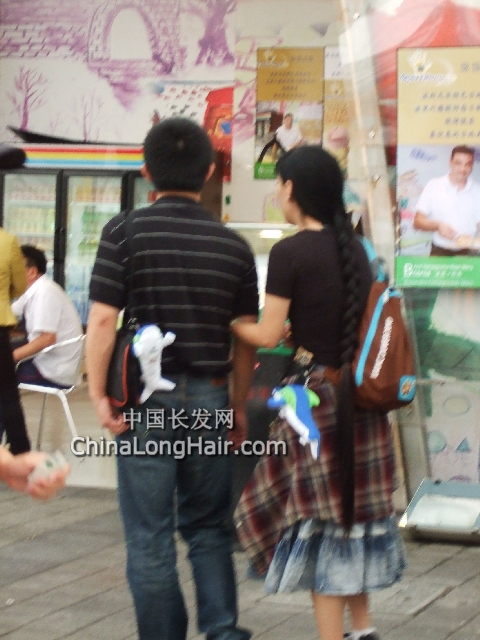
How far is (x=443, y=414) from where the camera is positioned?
4898 millimetres

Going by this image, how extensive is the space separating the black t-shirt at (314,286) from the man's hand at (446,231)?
6.24 feet

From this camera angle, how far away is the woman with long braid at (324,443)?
2.80 meters

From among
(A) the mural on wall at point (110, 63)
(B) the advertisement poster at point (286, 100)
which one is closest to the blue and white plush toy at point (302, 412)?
(B) the advertisement poster at point (286, 100)

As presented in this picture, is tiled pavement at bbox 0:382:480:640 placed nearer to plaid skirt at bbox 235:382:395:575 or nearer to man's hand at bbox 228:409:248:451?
plaid skirt at bbox 235:382:395:575

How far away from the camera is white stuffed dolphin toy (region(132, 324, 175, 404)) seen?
271 cm

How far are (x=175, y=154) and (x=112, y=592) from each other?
184cm

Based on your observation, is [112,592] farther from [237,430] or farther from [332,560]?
[332,560]

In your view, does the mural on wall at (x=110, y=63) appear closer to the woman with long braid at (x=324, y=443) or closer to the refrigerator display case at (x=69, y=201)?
the refrigerator display case at (x=69, y=201)

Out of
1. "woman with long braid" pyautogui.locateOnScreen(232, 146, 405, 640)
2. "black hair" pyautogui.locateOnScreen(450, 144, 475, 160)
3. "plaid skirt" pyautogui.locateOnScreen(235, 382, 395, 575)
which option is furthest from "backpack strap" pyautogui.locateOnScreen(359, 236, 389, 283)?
"black hair" pyautogui.locateOnScreen(450, 144, 475, 160)

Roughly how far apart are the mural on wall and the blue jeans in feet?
24.9

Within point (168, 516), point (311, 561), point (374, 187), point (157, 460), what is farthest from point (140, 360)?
point (374, 187)

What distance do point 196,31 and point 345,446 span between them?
8.36m

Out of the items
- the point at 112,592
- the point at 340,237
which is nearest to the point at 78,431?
the point at 112,592

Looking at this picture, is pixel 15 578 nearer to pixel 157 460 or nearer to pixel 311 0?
pixel 157 460
